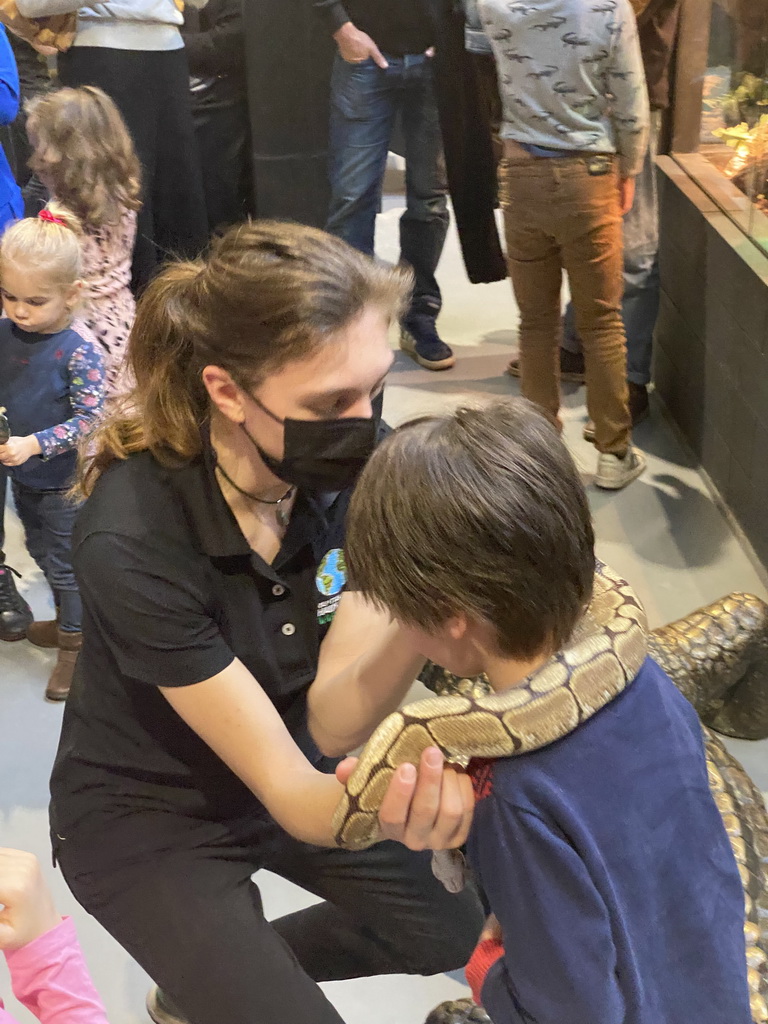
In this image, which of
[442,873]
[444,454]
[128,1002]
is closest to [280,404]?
[444,454]

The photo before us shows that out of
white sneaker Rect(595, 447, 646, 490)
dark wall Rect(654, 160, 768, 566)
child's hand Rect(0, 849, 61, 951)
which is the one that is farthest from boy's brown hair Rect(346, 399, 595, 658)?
white sneaker Rect(595, 447, 646, 490)

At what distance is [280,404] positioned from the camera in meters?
1.39

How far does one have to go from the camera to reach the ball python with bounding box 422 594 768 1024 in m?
1.71

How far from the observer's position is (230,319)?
1357mm

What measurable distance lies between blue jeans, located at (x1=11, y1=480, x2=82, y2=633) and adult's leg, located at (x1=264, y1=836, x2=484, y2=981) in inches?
52.0

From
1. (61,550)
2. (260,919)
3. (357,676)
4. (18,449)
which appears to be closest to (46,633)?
(61,550)

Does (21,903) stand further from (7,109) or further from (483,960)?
(7,109)

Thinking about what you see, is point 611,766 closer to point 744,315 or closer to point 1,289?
point 1,289

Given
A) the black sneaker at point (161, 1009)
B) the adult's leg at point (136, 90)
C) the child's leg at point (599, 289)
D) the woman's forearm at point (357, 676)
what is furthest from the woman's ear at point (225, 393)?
the adult's leg at point (136, 90)

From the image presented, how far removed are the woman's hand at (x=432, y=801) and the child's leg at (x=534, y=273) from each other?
7.90ft

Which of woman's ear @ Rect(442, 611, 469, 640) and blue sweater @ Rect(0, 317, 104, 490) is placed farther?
blue sweater @ Rect(0, 317, 104, 490)

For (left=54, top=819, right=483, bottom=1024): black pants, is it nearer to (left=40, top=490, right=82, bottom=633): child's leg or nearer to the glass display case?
(left=40, top=490, right=82, bottom=633): child's leg

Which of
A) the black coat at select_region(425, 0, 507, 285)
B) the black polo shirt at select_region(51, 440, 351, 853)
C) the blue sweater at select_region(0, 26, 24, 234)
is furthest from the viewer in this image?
the black coat at select_region(425, 0, 507, 285)

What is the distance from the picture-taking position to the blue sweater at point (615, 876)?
98 cm
